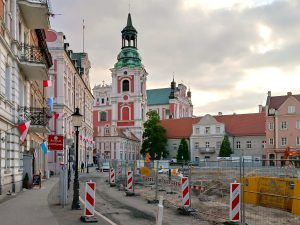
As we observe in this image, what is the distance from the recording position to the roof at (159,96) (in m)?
134

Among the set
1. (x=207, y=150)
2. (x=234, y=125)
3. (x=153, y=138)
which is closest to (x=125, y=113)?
(x=153, y=138)

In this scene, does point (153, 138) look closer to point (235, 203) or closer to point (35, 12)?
point (35, 12)

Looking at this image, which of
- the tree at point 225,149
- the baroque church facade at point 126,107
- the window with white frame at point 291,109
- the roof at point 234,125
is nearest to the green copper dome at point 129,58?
Result: the baroque church facade at point 126,107

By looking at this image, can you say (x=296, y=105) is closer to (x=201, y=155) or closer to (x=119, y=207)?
(x=201, y=155)

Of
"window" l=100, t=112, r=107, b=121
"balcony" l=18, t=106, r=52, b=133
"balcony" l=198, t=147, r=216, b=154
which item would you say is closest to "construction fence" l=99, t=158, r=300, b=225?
"balcony" l=18, t=106, r=52, b=133

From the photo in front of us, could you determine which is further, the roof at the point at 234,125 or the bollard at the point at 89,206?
the roof at the point at 234,125

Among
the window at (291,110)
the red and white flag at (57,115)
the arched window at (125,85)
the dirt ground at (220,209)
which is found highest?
the arched window at (125,85)

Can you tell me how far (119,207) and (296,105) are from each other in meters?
66.2

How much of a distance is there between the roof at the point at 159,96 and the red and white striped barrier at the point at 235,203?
11945 centimetres

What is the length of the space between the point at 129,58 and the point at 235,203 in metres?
91.7

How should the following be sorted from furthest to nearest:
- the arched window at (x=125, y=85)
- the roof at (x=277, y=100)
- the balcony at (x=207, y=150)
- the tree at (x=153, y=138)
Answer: the arched window at (x=125, y=85), the tree at (x=153, y=138), the balcony at (x=207, y=150), the roof at (x=277, y=100)

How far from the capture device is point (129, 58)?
103625mm

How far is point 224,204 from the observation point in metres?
17.4

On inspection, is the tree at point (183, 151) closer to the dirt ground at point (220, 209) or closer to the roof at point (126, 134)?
the roof at point (126, 134)
